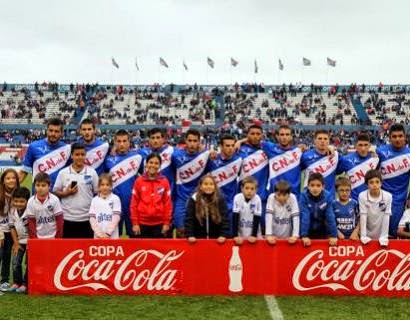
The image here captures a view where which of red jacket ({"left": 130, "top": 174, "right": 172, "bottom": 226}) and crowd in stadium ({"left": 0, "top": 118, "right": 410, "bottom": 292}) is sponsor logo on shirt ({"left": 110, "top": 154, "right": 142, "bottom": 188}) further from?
red jacket ({"left": 130, "top": 174, "right": 172, "bottom": 226})

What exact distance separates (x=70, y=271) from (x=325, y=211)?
10.2 feet

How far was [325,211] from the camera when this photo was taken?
6949mm

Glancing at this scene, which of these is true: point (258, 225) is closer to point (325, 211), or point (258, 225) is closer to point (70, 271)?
point (325, 211)

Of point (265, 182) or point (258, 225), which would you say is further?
point (265, 182)

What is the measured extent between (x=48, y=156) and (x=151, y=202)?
1.66 meters

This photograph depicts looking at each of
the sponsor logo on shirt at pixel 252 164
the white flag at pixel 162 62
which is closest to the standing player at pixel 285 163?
the sponsor logo on shirt at pixel 252 164

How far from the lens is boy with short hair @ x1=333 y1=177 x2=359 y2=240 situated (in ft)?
23.6

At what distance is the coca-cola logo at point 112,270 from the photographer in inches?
267

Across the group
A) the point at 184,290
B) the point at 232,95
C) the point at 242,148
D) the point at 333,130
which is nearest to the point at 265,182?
the point at 242,148

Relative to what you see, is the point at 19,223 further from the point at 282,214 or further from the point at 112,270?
the point at 282,214

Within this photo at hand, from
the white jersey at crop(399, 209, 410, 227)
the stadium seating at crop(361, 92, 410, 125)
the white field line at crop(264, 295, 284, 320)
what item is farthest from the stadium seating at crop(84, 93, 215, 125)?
the white field line at crop(264, 295, 284, 320)

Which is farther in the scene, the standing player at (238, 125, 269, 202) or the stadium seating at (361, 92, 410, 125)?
the stadium seating at (361, 92, 410, 125)

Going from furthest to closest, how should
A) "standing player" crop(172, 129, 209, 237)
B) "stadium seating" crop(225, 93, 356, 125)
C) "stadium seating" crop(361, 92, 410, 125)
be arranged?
"stadium seating" crop(225, 93, 356, 125) → "stadium seating" crop(361, 92, 410, 125) → "standing player" crop(172, 129, 209, 237)

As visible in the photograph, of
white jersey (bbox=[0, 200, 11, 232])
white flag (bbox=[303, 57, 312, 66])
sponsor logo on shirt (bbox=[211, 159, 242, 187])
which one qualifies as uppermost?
white flag (bbox=[303, 57, 312, 66])
